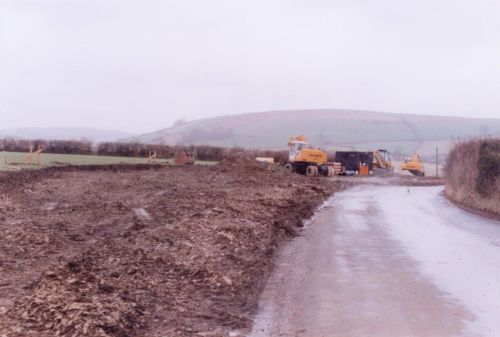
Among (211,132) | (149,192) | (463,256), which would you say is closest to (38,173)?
(149,192)

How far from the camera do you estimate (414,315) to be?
25.7ft

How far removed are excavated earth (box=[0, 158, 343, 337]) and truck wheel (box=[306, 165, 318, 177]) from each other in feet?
86.5

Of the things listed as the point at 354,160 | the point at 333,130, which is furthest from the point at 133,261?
the point at 333,130

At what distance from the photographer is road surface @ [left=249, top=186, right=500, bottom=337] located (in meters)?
7.44

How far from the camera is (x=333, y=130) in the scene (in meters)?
84.7

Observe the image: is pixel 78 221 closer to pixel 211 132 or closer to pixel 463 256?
pixel 463 256

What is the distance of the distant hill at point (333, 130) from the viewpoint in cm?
7619

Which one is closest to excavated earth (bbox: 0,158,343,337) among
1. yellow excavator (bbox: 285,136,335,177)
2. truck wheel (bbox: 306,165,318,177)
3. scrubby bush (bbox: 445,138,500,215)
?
scrubby bush (bbox: 445,138,500,215)

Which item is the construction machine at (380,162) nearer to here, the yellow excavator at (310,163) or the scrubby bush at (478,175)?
the yellow excavator at (310,163)

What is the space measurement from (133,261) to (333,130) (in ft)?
250

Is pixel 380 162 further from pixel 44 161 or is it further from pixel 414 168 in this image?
pixel 44 161

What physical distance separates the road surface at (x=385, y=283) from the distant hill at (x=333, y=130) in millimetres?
54430

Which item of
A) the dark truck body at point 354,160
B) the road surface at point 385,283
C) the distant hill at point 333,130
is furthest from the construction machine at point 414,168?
the road surface at point 385,283

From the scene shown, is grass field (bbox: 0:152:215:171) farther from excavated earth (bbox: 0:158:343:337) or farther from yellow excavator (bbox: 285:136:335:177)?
excavated earth (bbox: 0:158:343:337)
